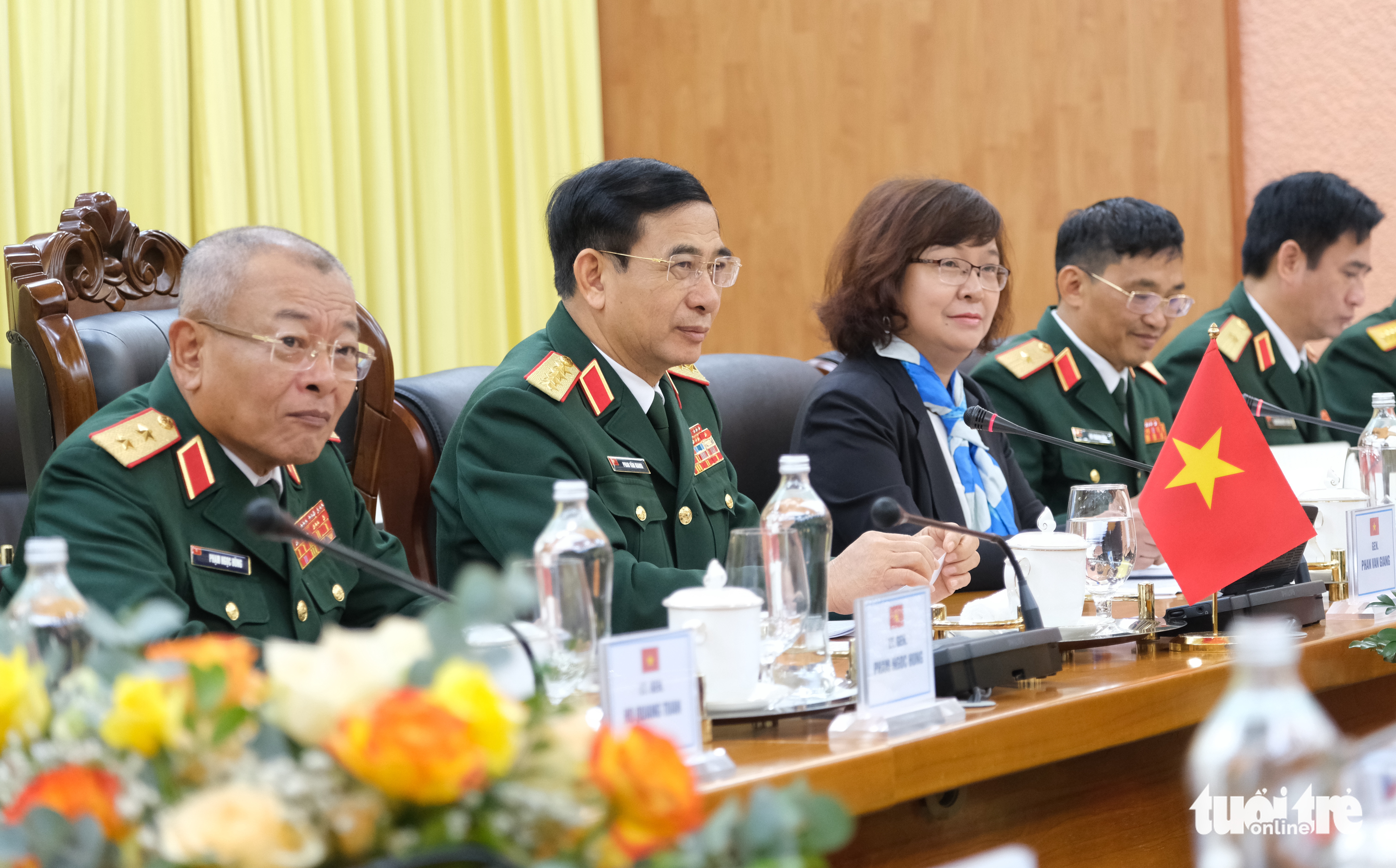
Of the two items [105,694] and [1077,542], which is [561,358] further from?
[105,694]

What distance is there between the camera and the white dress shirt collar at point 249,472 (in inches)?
65.2

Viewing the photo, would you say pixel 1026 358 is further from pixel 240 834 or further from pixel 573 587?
pixel 240 834

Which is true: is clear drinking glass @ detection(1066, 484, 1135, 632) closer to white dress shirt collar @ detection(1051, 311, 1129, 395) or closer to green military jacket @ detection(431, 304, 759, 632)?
green military jacket @ detection(431, 304, 759, 632)

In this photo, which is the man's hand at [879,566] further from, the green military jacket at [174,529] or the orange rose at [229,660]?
the orange rose at [229,660]

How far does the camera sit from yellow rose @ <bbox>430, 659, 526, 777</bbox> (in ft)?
2.10

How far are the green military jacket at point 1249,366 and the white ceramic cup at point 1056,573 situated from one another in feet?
6.31

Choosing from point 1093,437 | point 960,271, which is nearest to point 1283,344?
point 1093,437

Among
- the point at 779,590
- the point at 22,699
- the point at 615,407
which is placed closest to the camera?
the point at 22,699

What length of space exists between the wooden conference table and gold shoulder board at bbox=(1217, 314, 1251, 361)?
1879 mm

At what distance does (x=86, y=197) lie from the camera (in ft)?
6.87

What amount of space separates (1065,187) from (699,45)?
1.24 m

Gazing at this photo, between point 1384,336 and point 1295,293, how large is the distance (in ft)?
1.06

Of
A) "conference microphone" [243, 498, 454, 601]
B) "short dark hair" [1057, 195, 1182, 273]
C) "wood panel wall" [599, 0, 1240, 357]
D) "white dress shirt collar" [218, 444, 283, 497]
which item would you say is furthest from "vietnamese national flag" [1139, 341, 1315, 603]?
"wood panel wall" [599, 0, 1240, 357]

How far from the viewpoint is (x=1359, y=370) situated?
371 cm
